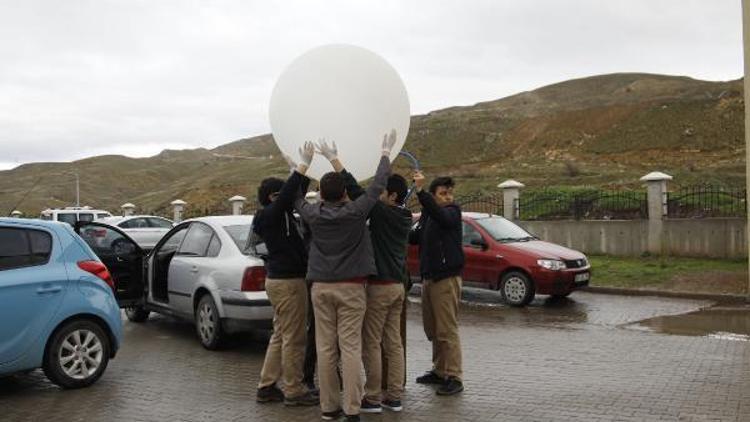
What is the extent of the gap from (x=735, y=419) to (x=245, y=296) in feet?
15.5

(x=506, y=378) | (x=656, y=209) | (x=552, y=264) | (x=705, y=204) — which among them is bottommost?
(x=506, y=378)

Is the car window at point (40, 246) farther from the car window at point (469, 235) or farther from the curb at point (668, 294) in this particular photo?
the curb at point (668, 294)

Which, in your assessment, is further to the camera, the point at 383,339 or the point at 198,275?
the point at 198,275

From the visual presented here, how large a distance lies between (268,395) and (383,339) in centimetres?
110

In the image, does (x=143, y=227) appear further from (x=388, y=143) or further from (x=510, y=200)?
(x=388, y=143)

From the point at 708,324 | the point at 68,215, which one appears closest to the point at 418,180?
the point at 708,324

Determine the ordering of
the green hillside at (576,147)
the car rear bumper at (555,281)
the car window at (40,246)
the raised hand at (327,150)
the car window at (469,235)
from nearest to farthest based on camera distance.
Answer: the raised hand at (327,150), the car window at (40,246), the car rear bumper at (555,281), the car window at (469,235), the green hillside at (576,147)

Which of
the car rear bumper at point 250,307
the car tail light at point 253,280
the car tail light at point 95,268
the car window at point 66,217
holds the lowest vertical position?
the car rear bumper at point 250,307

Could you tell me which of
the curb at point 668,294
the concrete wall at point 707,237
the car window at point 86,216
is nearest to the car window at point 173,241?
the curb at point 668,294

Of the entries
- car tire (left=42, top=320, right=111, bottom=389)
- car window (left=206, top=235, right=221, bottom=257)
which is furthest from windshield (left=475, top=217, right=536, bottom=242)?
car tire (left=42, top=320, right=111, bottom=389)

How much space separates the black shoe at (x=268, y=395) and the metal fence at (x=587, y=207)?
1448 centimetres

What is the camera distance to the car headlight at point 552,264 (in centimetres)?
1177

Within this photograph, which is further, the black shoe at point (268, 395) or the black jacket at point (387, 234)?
the black shoe at point (268, 395)

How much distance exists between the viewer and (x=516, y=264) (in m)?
11.9
